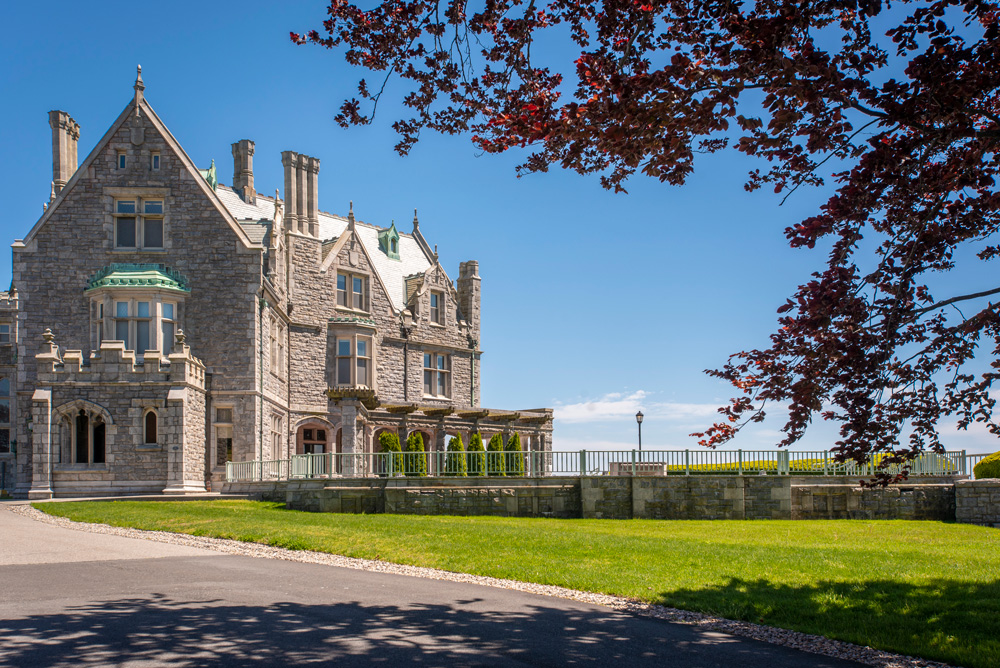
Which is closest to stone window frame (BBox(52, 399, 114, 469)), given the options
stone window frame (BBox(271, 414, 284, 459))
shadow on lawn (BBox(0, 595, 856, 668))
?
stone window frame (BBox(271, 414, 284, 459))

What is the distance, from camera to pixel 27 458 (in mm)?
29594

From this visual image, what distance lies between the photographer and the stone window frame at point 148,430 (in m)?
28.2

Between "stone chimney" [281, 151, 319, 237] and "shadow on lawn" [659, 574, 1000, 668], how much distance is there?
29.7m

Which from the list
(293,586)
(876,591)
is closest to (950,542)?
(876,591)

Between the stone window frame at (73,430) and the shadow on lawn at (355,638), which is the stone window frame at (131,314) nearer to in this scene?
the stone window frame at (73,430)

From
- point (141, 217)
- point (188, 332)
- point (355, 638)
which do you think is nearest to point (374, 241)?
point (141, 217)

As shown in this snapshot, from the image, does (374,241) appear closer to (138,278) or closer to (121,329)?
(138,278)

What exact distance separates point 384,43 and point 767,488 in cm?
2030

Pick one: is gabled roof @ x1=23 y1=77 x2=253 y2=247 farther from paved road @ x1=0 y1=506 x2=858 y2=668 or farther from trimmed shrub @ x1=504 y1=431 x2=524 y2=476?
paved road @ x1=0 y1=506 x2=858 y2=668

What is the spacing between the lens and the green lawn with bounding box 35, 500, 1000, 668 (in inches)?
376

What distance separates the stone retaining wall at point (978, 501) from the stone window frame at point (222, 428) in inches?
907

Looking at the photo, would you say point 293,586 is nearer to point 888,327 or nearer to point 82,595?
point 82,595

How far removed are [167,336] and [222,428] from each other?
3656 millimetres

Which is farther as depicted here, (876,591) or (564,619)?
(876,591)
